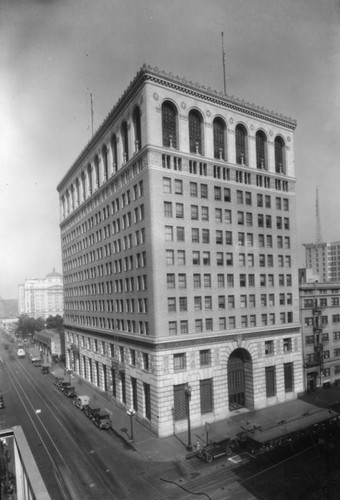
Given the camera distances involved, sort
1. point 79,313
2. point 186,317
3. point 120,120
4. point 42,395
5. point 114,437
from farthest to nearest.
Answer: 1. point 79,313
2. point 42,395
3. point 120,120
4. point 186,317
5. point 114,437

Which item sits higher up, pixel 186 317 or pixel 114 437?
pixel 186 317

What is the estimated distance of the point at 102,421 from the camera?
42.8 meters

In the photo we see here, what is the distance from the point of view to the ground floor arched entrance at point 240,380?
4791cm

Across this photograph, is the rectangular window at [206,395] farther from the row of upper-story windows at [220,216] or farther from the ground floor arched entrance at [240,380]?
the row of upper-story windows at [220,216]

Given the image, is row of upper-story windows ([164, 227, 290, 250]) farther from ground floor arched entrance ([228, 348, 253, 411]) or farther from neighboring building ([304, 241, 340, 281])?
neighboring building ([304, 241, 340, 281])

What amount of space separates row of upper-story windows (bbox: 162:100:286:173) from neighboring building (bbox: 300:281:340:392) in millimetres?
20225

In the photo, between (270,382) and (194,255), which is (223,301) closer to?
(194,255)

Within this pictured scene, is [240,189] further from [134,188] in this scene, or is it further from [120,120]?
[120,120]

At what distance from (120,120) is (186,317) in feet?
95.0

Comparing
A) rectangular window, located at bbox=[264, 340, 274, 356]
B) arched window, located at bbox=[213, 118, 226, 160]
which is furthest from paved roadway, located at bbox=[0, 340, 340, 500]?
arched window, located at bbox=[213, 118, 226, 160]

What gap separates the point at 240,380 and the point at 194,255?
18486 mm

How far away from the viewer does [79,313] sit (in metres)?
74.2

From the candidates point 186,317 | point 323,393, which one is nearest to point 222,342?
point 186,317

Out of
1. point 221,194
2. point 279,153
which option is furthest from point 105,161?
point 279,153
